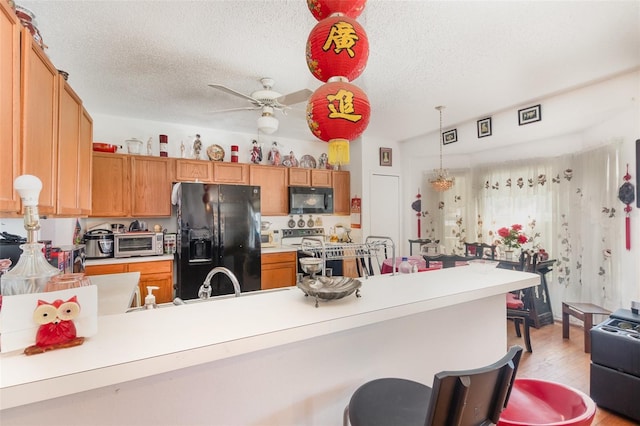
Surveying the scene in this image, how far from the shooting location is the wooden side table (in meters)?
2.81

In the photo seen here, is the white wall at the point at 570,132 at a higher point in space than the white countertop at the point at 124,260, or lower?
higher

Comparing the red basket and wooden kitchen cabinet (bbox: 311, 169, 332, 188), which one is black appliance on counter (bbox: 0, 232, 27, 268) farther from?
wooden kitchen cabinet (bbox: 311, 169, 332, 188)

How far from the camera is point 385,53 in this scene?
2.30m

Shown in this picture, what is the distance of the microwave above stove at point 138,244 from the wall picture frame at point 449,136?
4192mm

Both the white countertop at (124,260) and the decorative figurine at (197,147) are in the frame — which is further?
the decorative figurine at (197,147)

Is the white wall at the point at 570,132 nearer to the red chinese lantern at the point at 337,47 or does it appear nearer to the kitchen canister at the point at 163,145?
the red chinese lantern at the point at 337,47

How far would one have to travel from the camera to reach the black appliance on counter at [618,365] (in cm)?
190

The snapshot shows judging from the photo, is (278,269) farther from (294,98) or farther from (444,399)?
(444,399)

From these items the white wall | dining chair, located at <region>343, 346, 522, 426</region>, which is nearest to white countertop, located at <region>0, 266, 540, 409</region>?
dining chair, located at <region>343, 346, 522, 426</region>

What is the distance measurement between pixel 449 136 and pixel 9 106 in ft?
15.2

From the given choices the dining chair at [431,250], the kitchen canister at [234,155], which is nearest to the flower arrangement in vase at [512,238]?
the dining chair at [431,250]

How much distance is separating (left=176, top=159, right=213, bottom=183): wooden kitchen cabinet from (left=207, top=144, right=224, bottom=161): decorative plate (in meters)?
0.20

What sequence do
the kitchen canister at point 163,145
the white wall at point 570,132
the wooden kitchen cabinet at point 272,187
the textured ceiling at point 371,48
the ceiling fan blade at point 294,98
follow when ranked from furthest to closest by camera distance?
the wooden kitchen cabinet at point 272,187 → the kitchen canister at point 163,145 → the white wall at point 570,132 → the ceiling fan blade at point 294,98 → the textured ceiling at point 371,48

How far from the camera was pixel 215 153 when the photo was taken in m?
4.17
